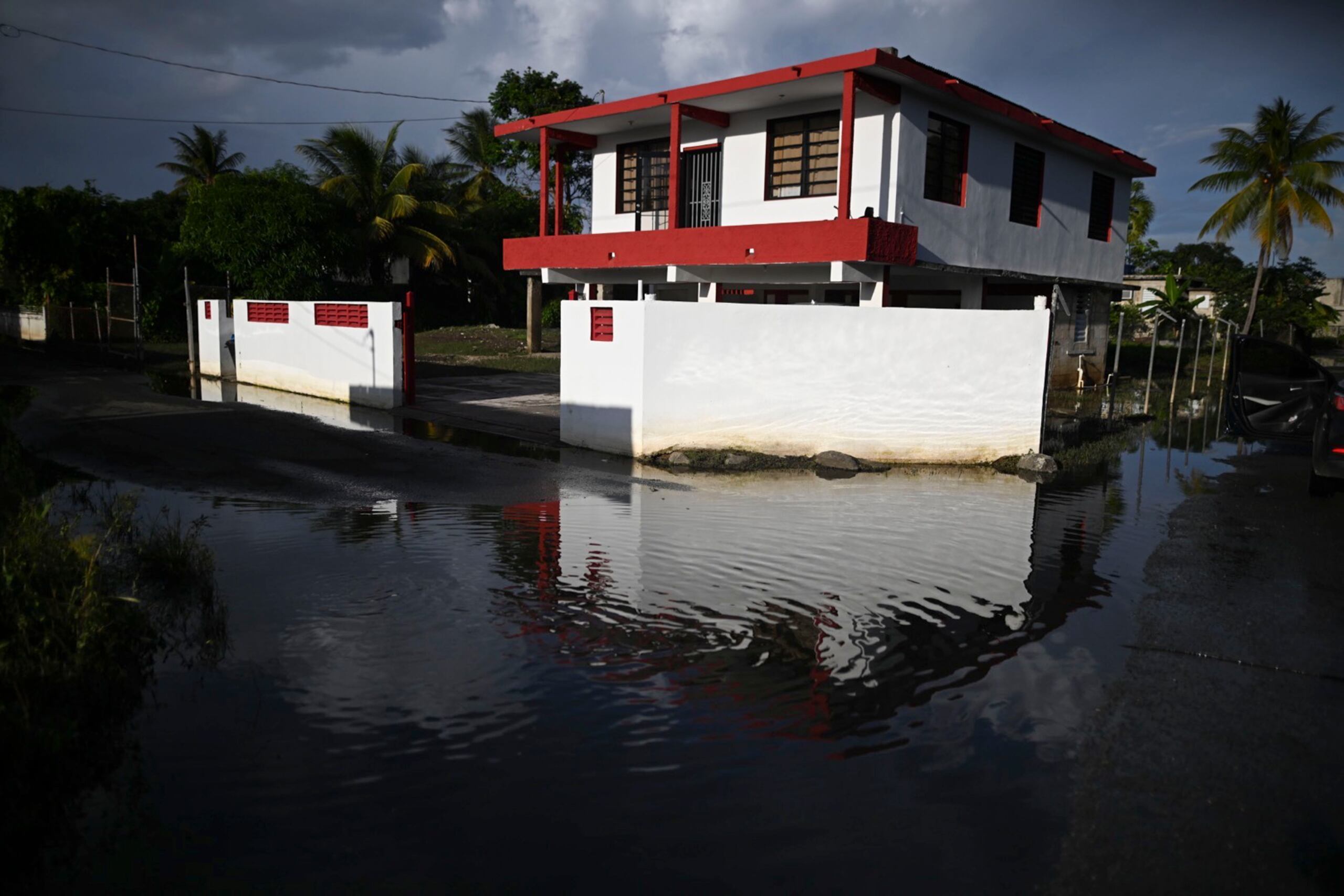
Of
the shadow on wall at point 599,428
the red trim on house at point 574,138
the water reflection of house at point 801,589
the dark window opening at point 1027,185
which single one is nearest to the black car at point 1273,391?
the water reflection of house at point 801,589

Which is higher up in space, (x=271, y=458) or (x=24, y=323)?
(x=24, y=323)

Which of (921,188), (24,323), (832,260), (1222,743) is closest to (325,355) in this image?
(832,260)

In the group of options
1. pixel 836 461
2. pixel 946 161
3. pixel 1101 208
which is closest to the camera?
pixel 836 461

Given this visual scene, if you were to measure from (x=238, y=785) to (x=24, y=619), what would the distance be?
1.52 meters

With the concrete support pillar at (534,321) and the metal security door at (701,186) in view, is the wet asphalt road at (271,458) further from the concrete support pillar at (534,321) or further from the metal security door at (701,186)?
the concrete support pillar at (534,321)

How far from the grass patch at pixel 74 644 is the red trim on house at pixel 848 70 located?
12.6 meters

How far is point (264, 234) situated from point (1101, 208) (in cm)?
2099

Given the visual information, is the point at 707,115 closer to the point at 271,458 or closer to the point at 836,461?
the point at 836,461

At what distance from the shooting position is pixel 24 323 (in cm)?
2942

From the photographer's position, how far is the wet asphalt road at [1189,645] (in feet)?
12.1

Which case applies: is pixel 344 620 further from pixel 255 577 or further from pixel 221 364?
pixel 221 364

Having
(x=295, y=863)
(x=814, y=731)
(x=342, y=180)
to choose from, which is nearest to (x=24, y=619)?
(x=295, y=863)

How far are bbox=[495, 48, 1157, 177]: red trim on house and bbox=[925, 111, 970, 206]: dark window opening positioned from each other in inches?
23.8

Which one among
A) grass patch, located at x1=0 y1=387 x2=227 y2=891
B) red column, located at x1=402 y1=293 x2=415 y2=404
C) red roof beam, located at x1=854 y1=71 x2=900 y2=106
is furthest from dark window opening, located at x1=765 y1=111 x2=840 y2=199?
grass patch, located at x1=0 y1=387 x2=227 y2=891
